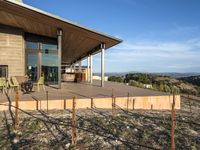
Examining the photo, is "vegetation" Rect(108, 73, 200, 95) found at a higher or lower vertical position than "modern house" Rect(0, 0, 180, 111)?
lower

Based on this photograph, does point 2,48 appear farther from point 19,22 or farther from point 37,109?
point 37,109

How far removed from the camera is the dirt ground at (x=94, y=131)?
489 cm

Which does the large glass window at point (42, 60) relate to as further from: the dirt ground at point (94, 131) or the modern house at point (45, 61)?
the dirt ground at point (94, 131)

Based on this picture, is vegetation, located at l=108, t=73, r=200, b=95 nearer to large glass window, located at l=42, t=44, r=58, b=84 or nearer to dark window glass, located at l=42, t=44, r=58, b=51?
large glass window, located at l=42, t=44, r=58, b=84

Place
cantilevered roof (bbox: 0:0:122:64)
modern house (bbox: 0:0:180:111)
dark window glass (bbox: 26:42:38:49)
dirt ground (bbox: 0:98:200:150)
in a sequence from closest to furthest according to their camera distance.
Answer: dirt ground (bbox: 0:98:200:150)
modern house (bbox: 0:0:180:111)
cantilevered roof (bbox: 0:0:122:64)
dark window glass (bbox: 26:42:38:49)

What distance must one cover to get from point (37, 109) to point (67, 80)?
42.4 ft

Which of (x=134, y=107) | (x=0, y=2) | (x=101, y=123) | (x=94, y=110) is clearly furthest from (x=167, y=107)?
(x=0, y=2)

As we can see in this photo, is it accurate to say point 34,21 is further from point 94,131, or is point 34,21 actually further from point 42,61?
point 94,131

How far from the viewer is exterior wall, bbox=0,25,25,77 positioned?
38.5 feet

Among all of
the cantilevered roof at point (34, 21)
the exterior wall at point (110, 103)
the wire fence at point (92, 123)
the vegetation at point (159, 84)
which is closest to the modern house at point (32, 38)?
the cantilevered roof at point (34, 21)

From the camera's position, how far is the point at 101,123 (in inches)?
247

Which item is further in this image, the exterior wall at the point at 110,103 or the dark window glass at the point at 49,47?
the dark window glass at the point at 49,47

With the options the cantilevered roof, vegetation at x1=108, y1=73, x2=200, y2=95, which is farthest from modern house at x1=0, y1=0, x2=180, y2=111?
vegetation at x1=108, y1=73, x2=200, y2=95

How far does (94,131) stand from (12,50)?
8.32 meters
